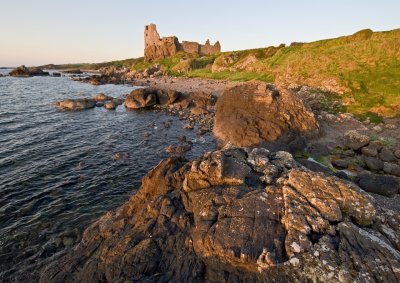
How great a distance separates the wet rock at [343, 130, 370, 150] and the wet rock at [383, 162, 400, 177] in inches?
163

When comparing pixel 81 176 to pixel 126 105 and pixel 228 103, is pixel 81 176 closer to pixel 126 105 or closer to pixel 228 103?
pixel 228 103

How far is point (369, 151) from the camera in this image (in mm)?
25828

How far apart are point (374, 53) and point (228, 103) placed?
39082 millimetres

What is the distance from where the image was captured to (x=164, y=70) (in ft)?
473

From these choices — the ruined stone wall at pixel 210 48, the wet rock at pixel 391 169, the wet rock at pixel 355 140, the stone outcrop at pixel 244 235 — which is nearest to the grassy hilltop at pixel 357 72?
the wet rock at pixel 355 140

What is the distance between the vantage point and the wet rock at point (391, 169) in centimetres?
2236

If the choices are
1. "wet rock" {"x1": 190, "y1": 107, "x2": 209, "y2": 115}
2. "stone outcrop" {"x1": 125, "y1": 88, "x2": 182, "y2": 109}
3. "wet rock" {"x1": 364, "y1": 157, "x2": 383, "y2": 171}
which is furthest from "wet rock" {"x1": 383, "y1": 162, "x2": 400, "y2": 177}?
"stone outcrop" {"x1": 125, "y1": 88, "x2": 182, "y2": 109}

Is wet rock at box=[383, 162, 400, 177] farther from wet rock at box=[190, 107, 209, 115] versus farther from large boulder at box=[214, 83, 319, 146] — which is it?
wet rock at box=[190, 107, 209, 115]

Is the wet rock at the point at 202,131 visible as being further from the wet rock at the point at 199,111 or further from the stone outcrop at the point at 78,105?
the stone outcrop at the point at 78,105

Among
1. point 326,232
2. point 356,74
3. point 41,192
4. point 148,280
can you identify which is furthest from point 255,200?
point 356,74

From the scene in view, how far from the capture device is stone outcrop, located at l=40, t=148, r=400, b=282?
9.34 meters

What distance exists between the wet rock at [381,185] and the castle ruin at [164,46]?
17537 centimetres

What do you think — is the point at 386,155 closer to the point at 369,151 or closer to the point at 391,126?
the point at 369,151

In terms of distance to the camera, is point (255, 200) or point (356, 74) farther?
point (356, 74)
